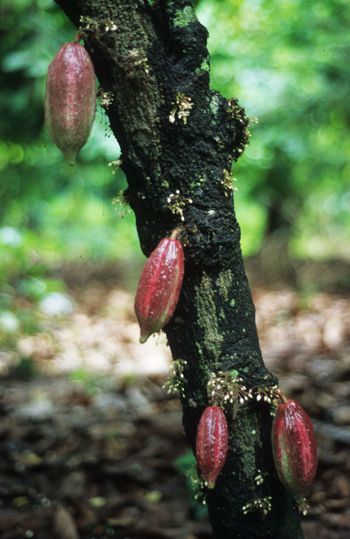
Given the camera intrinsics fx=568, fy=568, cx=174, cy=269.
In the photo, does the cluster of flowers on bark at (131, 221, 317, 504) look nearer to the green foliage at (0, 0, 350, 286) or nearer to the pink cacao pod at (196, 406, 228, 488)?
the pink cacao pod at (196, 406, 228, 488)

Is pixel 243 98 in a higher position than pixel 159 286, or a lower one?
higher

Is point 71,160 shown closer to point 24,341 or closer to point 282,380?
point 282,380

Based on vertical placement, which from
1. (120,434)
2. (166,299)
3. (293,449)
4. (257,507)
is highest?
(166,299)

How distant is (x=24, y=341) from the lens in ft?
12.6

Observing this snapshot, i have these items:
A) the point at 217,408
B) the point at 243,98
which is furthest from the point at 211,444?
the point at 243,98

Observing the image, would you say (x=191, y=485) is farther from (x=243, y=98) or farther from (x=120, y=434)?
(x=243, y=98)

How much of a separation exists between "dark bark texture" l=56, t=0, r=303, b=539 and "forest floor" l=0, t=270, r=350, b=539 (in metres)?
0.66

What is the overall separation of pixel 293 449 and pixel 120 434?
4.64 feet

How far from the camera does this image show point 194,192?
1.07m

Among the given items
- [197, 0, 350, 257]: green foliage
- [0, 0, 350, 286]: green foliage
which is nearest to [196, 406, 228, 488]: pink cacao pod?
[0, 0, 350, 286]: green foliage

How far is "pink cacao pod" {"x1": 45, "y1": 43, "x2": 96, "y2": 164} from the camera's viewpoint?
38.0 inches

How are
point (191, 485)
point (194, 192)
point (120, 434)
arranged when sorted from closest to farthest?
1. point (194, 192)
2. point (191, 485)
3. point (120, 434)

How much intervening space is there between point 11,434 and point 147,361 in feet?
3.86

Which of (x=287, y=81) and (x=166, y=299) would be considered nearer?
(x=166, y=299)
